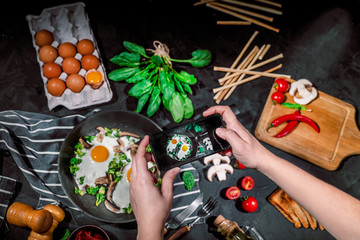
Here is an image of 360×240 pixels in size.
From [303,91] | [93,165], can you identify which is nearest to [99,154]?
[93,165]

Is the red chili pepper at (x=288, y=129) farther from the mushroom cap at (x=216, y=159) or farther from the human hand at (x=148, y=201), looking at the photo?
the human hand at (x=148, y=201)

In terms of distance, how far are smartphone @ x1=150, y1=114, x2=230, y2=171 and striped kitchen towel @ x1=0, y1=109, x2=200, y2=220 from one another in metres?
0.56

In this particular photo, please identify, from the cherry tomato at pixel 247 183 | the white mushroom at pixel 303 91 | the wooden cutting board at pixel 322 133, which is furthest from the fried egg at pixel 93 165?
the white mushroom at pixel 303 91

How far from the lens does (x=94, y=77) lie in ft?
8.63

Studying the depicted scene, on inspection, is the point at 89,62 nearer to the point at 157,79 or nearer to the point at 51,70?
the point at 51,70

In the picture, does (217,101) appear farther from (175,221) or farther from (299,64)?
(175,221)

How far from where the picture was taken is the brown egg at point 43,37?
8.77 ft

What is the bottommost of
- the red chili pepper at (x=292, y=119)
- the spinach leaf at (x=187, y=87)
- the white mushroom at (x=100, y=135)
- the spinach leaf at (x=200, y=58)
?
the red chili pepper at (x=292, y=119)

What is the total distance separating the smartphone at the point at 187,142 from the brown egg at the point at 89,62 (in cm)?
107

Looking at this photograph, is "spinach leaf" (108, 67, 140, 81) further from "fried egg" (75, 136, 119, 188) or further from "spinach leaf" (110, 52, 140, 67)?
"fried egg" (75, 136, 119, 188)

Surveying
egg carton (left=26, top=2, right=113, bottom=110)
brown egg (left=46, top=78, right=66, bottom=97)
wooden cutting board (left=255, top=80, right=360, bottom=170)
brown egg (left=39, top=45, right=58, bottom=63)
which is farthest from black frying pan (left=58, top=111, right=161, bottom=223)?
wooden cutting board (left=255, top=80, right=360, bottom=170)

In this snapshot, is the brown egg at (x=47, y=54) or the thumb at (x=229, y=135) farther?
the brown egg at (x=47, y=54)

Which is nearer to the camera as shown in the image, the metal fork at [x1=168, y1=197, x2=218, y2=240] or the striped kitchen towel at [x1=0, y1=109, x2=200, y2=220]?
the striped kitchen towel at [x1=0, y1=109, x2=200, y2=220]

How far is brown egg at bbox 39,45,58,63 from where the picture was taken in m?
2.65
